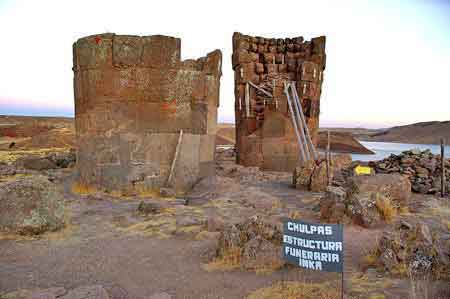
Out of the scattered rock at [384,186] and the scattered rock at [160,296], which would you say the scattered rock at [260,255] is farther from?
the scattered rock at [384,186]

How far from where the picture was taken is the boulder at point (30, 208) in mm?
4777

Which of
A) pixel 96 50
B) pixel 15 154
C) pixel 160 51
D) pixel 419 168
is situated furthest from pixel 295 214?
pixel 15 154

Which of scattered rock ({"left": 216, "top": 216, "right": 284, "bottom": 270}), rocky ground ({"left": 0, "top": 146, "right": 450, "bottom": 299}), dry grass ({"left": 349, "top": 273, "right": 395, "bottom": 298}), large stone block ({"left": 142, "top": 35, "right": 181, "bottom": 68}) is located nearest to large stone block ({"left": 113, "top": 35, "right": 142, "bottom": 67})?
large stone block ({"left": 142, "top": 35, "right": 181, "bottom": 68})

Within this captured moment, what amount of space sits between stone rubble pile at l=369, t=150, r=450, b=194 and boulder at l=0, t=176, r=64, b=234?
8.51 m

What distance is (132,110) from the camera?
7812 mm

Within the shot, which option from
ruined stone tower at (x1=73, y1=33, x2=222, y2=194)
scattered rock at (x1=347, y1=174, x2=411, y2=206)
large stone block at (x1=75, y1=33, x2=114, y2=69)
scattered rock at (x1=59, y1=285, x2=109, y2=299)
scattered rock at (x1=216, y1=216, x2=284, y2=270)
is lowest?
scattered rock at (x1=59, y1=285, x2=109, y2=299)

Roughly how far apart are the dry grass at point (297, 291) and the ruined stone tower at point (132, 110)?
202 inches

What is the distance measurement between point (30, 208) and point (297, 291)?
153 inches

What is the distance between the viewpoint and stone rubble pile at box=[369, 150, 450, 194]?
905cm

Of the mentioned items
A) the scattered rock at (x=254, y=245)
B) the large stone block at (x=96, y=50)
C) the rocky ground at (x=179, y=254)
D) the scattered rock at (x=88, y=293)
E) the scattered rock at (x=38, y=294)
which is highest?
the large stone block at (x=96, y=50)

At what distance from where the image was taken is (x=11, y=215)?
4812 mm

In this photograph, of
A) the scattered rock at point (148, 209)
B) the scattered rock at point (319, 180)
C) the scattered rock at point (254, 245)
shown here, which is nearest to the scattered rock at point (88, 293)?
the scattered rock at point (254, 245)

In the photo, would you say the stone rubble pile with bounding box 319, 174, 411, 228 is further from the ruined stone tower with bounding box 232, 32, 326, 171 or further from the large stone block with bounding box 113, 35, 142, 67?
the ruined stone tower with bounding box 232, 32, 326, 171

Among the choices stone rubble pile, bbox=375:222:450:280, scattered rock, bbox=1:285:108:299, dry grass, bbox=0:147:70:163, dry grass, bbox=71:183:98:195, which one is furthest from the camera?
dry grass, bbox=0:147:70:163
